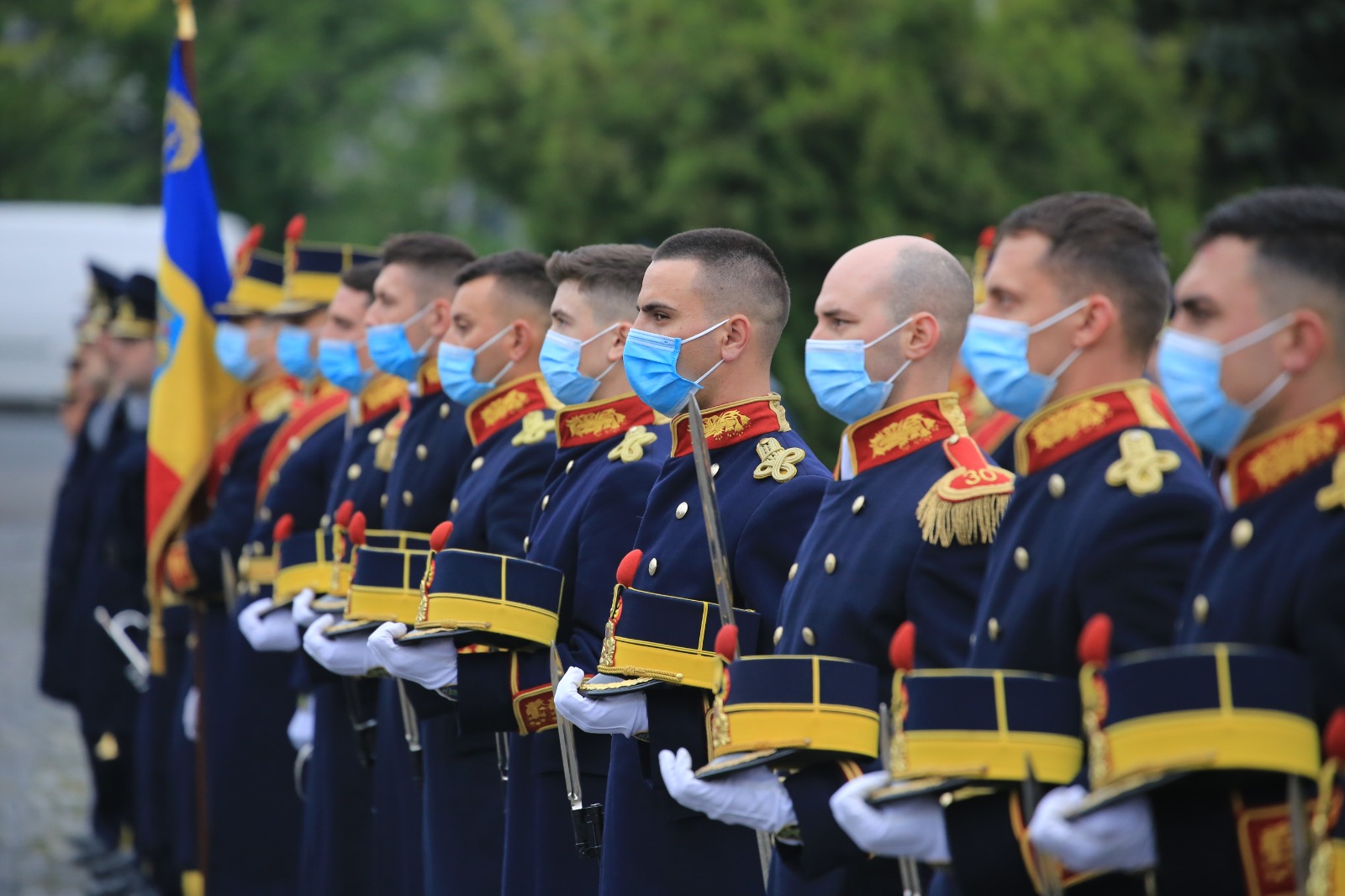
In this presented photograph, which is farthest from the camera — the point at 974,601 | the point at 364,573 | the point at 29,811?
the point at 29,811

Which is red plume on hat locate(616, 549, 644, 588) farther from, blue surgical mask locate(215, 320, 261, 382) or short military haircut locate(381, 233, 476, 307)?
blue surgical mask locate(215, 320, 261, 382)

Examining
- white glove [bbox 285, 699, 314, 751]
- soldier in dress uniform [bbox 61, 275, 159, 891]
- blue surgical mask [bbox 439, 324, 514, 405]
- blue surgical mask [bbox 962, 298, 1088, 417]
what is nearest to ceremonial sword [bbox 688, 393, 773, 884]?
blue surgical mask [bbox 962, 298, 1088, 417]

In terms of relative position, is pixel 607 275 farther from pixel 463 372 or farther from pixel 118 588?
pixel 118 588

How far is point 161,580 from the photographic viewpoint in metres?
8.98

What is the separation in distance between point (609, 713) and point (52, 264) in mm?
24784

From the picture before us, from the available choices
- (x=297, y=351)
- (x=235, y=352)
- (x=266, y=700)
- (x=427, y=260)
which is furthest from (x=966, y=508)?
(x=235, y=352)

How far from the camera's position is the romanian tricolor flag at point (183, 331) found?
888cm

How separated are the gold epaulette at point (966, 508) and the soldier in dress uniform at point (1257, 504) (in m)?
0.64

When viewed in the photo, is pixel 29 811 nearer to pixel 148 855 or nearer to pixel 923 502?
pixel 148 855

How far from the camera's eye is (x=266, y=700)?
Answer: 802 cm

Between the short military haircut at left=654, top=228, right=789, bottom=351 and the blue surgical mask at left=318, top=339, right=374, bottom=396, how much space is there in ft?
8.80

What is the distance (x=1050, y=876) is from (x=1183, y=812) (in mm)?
287

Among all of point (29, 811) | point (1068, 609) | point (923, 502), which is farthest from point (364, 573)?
point (29, 811)

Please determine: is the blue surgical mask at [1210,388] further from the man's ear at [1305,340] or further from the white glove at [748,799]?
the white glove at [748,799]
